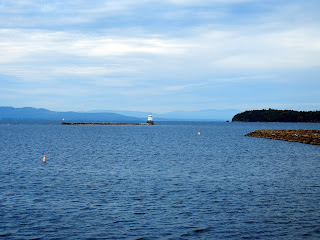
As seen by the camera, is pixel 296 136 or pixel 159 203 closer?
pixel 159 203

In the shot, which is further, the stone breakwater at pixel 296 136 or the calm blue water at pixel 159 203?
the stone breakwater at pixel 296 136

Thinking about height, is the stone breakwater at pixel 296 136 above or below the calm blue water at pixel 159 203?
above

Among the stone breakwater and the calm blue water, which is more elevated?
the stone breakwater

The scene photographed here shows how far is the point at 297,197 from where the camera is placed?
23.3m

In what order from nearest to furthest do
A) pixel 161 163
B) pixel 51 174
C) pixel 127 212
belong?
pixel 127 212 < pixel 51 174 < pixel 161 163

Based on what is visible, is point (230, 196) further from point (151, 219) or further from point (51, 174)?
point (51, 174)

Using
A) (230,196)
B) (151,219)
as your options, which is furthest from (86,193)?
(230,196)

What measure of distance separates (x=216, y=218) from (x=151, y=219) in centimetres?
322

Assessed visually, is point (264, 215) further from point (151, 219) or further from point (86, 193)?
point (86, 193)

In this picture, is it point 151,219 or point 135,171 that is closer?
point 151,219

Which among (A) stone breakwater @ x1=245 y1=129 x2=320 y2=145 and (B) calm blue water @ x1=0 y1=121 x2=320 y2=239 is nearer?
(B) calm blue water @ x1=0 y1=121 x2=320 y2=239

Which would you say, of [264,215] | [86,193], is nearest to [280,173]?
[264,215]

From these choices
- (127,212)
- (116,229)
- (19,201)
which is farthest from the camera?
(19,201)

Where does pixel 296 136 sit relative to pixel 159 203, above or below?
above
